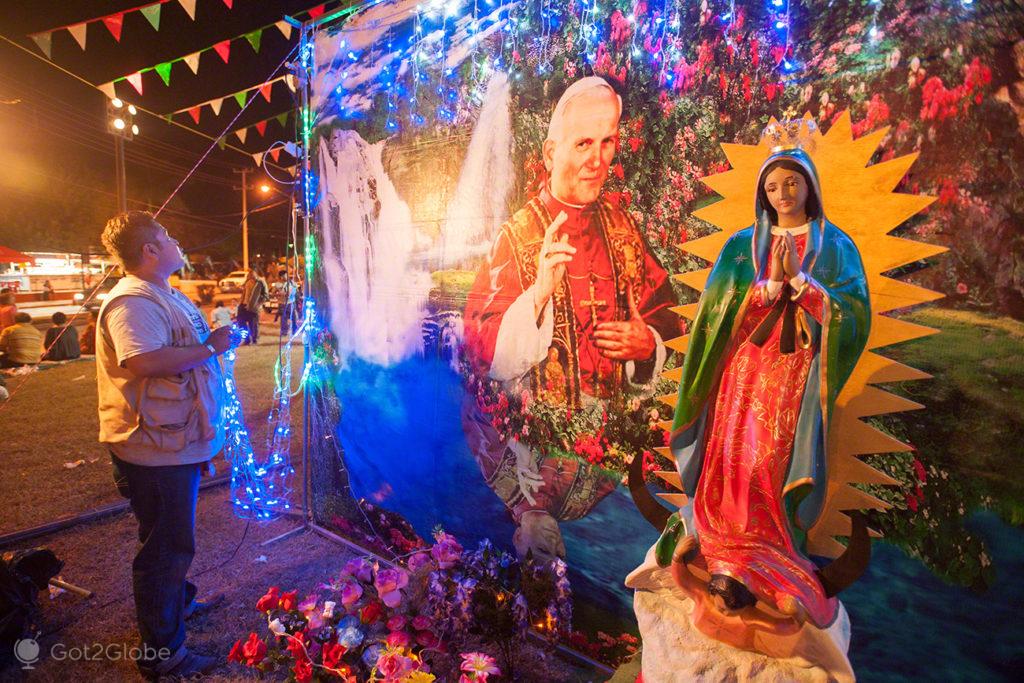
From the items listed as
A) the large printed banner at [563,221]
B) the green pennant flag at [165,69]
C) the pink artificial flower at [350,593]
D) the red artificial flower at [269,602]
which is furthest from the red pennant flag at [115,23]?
the pink artificial flower at [350,593]

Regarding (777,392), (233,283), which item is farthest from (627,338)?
(233,283)

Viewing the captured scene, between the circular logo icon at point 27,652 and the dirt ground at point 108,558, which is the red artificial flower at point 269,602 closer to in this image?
the dirt ground at point 108,558

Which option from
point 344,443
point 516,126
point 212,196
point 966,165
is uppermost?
point 212,196

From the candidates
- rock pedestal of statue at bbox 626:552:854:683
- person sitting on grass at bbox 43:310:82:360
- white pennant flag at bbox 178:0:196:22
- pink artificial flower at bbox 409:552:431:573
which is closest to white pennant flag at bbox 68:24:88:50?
white pennant flag at bbox 178:0:196:22

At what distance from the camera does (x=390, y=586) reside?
2.58 m

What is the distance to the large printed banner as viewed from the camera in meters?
1.81

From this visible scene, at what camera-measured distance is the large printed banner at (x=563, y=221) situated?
5.93ft

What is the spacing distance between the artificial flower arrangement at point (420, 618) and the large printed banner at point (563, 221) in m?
0.34

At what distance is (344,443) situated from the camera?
4.29m

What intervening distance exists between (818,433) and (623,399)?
999mm

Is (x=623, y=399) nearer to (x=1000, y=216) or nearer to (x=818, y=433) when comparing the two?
(x=818, y=433)

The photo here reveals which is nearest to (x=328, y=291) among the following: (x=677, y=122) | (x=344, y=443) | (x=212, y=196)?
(x=344, y=443)

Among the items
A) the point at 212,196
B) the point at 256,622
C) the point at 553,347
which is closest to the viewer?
the point at 553,347

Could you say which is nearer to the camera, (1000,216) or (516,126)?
(1000,216)
